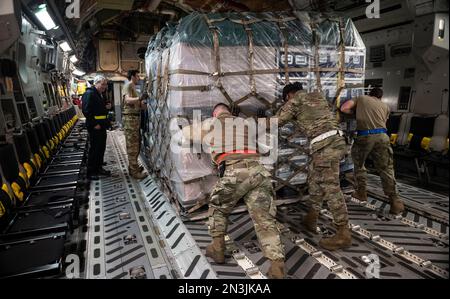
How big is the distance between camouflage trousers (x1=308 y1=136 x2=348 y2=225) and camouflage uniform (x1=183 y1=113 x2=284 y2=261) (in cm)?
83

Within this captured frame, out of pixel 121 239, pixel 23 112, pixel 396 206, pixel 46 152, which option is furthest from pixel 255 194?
pixel 23 112

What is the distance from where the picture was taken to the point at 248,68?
3930 mm

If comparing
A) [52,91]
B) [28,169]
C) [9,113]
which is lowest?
[28,169]

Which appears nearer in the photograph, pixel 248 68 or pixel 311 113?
pixel 311 113

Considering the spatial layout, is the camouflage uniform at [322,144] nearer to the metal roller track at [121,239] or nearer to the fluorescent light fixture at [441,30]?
the metal roller track at [121,239]

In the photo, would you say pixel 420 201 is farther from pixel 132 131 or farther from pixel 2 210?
pixel 2 210

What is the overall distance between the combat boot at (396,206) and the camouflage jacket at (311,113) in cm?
147

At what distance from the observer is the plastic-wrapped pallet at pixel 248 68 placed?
3.78m

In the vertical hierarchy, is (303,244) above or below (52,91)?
below

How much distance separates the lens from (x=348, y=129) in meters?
4.81

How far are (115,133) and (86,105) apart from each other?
6245 mm

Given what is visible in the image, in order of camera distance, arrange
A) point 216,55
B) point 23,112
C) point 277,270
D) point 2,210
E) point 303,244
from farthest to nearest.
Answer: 1. point 23,112
2. point 216,55
3. point 303,244
4. point 2,210
5. point 277,270

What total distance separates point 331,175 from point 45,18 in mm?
6033
